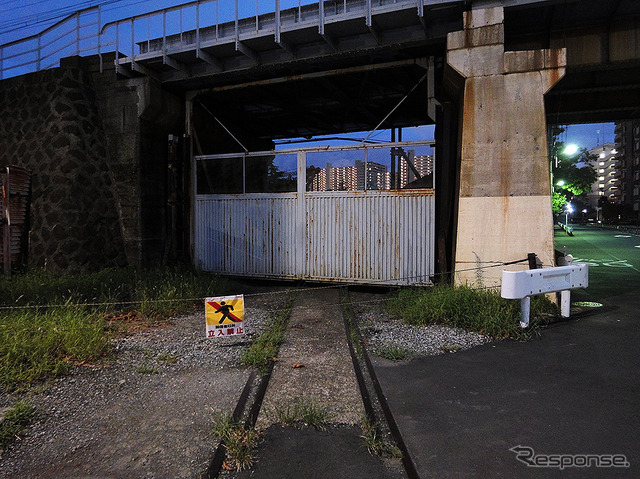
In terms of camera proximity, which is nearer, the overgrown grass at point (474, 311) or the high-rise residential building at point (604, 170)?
the overgrown grass at point (474, 311)

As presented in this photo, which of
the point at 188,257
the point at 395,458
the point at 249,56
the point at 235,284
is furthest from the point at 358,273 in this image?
the point at 395,458

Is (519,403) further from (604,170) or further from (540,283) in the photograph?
(604,170)

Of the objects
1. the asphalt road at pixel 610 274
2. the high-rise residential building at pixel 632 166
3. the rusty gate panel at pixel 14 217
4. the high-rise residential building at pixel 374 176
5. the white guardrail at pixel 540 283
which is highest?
the high-rise residential building at pixel 632 166

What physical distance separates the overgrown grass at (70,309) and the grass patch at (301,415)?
283 centimetres

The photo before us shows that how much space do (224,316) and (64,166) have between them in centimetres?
749

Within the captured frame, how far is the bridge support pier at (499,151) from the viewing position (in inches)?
291

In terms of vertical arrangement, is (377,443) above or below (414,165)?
below

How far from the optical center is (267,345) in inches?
215

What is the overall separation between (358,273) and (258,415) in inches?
262

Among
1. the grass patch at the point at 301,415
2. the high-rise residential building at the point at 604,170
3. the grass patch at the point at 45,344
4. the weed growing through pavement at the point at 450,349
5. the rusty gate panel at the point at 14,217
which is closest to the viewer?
the grass patch at the point at 301,415

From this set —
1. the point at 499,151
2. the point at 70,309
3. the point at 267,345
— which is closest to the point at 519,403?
the point at 267,345

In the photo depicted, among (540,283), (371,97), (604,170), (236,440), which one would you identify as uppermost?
(604,170)

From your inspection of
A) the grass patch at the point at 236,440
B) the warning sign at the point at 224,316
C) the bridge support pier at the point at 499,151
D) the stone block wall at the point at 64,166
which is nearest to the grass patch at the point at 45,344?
the warning sign at the point at 224,316

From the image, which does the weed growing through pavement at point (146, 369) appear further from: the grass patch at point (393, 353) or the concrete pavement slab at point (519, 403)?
the grass patch at point (393, 353)
